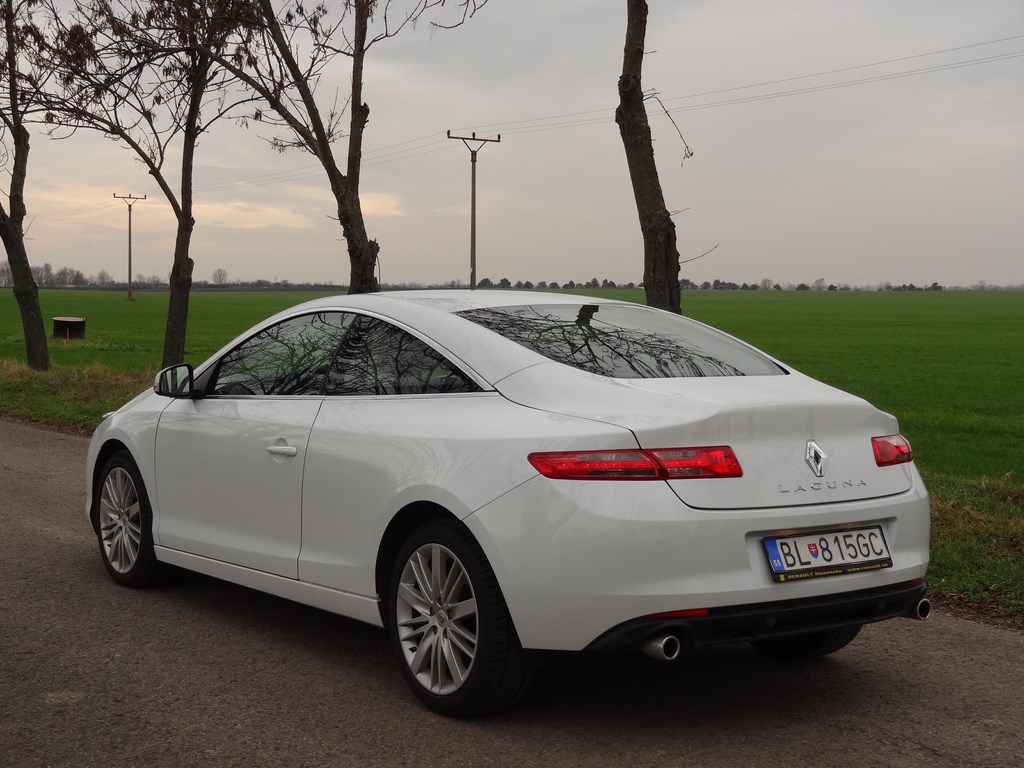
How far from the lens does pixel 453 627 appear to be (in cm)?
437

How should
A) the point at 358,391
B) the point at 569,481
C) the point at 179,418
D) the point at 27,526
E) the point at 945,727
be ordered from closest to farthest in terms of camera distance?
A: the point at 569,481
the point at 945,727
the point at 358,391
the point at 179,418
the point at 27,526

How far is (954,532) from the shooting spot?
7547mm

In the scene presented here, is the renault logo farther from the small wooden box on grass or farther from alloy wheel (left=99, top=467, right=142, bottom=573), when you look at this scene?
the small wooden box on grass

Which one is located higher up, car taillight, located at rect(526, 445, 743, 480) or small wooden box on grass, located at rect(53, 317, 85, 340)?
car taillight, located at rect(526, 445, 743, 480)

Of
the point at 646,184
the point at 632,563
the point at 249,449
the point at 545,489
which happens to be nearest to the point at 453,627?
the point at 545,489

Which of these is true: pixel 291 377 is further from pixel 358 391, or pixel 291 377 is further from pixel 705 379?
pixel 705 379

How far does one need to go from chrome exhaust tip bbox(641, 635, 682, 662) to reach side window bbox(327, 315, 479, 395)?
120cm

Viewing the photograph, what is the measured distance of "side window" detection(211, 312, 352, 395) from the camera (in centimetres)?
534

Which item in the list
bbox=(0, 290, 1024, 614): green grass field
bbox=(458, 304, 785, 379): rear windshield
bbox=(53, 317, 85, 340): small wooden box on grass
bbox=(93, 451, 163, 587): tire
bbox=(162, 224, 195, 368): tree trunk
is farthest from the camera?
bbox=(53, 317, 85, 340): small wooden box on grass

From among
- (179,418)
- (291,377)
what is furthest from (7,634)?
(291,377)

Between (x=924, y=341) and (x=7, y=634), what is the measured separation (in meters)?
48.7

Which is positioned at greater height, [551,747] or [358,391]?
[358,391]

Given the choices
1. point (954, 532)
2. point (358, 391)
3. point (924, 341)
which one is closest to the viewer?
point (358, 391)

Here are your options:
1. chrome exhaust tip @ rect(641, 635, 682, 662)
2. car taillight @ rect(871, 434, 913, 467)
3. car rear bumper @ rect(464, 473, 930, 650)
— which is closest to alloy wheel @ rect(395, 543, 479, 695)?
car rear bumper @ rect(464, 473, 930, 650)
